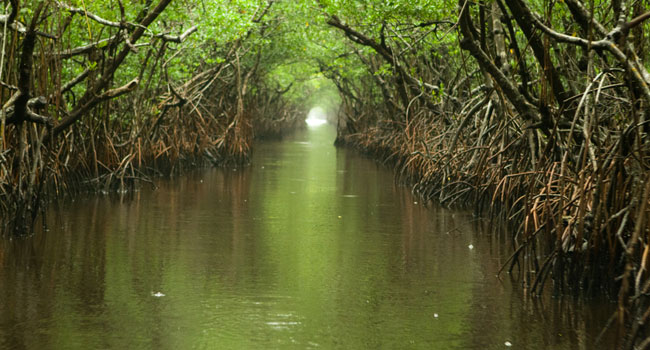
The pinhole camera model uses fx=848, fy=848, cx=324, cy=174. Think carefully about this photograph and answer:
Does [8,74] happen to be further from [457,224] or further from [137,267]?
[457,224]

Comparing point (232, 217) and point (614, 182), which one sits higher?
point (614, 182)

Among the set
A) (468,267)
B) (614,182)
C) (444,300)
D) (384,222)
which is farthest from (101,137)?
(614,182)

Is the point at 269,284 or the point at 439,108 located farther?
the point at 439,108

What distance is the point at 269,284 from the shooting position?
658 cm

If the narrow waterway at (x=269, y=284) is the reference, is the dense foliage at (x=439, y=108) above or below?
above

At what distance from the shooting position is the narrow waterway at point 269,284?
514 centimetres

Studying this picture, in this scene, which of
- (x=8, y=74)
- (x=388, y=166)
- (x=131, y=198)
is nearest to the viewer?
(x=8, y=74)

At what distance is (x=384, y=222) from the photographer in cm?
1048

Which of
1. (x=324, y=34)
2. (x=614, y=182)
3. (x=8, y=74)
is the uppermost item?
(x=324, y=34)

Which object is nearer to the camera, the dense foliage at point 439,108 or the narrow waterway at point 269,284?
the narrow waterway at point 269,284

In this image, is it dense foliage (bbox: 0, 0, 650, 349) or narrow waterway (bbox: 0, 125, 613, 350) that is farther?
dense foliage (bbox: 0, 0, 650, 349)

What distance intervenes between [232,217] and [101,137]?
2950 mm

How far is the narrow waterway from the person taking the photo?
514cm

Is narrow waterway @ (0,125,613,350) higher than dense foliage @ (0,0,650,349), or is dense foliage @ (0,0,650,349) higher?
dense foliage @ (0,0,650,349)
